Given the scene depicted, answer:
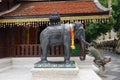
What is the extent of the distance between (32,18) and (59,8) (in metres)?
1.37

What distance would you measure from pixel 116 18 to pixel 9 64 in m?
16.8

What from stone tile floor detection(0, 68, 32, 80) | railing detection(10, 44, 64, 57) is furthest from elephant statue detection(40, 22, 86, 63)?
railing detection(10, 44, 64, 57)

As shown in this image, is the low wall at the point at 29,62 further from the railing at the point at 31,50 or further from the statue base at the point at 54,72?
the statue base at the point at 54,72

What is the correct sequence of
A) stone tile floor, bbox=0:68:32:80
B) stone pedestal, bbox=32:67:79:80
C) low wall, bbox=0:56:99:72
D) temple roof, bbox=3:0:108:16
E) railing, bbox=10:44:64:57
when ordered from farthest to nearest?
1. railing, bbox=10:44:64:57
2. low wall, bbox=0:56:99:72
3. temple roof, bbox=3:0:108:16
4. stone tile floor, bbox=0:68:32:80
5. stone pedestal, bbox=32:67:79:80

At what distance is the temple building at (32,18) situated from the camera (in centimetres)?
1148

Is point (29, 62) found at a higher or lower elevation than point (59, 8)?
lower

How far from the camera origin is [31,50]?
12.8 metres

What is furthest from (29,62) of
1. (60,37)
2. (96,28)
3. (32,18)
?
(96,28)

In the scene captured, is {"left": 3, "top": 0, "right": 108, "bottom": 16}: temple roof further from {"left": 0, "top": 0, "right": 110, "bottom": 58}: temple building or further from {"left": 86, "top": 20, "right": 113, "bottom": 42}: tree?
{"left": 86, "top": 20, "right": 113, "bottom": 42}: tree

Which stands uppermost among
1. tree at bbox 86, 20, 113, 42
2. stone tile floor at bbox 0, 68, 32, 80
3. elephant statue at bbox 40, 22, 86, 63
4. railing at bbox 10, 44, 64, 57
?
elephant statue at bbox 40, 22, 86, 63

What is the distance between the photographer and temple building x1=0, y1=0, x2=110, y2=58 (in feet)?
37.7

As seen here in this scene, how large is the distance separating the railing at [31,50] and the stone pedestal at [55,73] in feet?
11.5

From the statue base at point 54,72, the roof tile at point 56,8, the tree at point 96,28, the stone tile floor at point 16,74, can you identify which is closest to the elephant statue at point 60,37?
the statue base at point 54,72

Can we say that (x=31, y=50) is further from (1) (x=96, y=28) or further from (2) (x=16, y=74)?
(1) (x=96, y=28)
